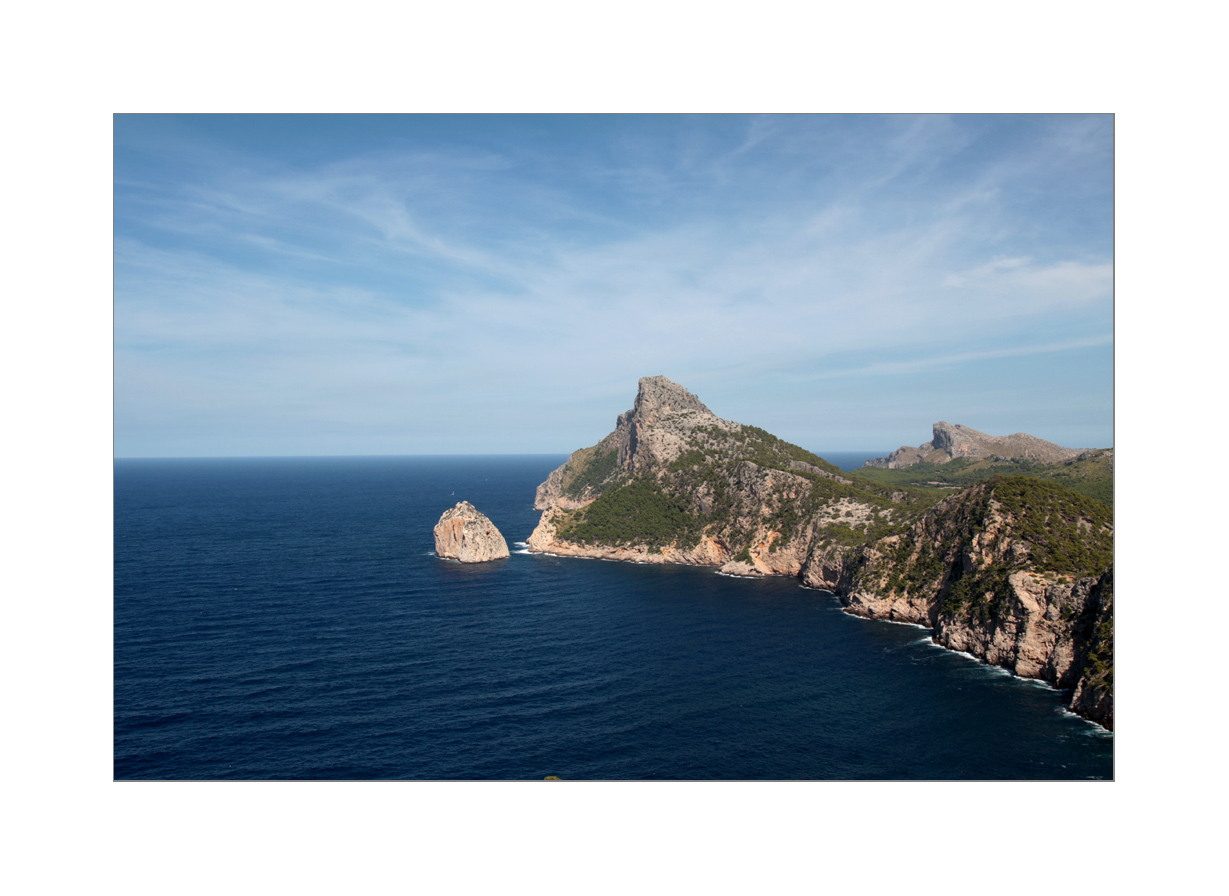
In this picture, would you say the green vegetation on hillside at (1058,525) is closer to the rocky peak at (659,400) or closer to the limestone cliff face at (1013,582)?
the limestone cliff face at (1013,582)

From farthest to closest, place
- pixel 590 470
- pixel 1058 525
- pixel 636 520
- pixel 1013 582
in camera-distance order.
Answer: pixel 590 470 → pixel 636 520 → pixel 1058 525 → pixel 1013 582

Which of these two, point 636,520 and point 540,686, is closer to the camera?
point 540,686

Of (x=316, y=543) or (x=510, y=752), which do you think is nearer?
(x=510, y=752)

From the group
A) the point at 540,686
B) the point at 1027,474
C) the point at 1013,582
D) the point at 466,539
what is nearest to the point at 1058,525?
the point at 1013,582

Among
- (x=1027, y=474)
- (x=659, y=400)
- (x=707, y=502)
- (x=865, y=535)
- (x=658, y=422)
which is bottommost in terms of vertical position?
(x=865, y=535)

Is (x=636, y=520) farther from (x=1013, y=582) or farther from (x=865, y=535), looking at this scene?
(x=1013, y=582)

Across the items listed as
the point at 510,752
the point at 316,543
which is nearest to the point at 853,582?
the point at 510,752
